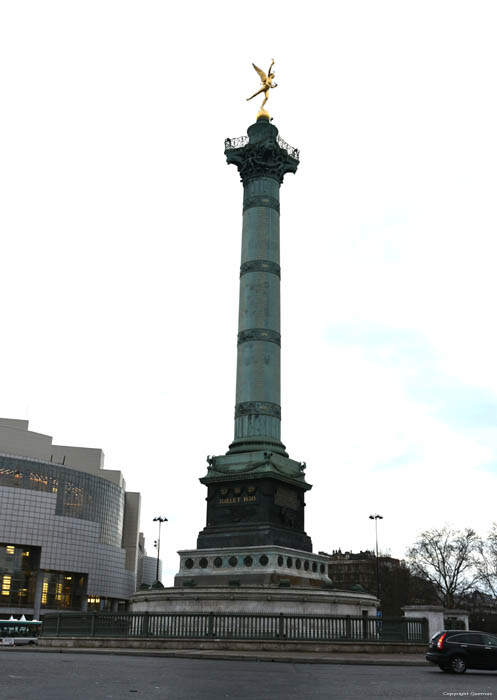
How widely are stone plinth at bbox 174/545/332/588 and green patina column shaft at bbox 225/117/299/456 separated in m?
6.71

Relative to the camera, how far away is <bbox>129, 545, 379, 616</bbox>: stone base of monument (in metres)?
35.6

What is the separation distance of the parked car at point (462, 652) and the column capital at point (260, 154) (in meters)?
37.1

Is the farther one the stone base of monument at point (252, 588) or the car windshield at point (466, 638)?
the stone base of monument at point (252, 588)

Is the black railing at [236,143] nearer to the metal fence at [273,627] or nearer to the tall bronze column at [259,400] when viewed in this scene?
the tall bronze column at [259,400]

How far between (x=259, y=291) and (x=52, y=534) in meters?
62.5

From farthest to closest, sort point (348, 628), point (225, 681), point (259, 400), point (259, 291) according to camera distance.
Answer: point (259, 291) → point (259, 400) → point (348, 628) → point (225, 681)

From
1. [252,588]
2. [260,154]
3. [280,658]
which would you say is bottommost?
[280,658]

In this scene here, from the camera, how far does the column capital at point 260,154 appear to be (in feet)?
170

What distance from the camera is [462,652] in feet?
69.7

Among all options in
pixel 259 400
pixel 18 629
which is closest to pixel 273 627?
pixel 259 400

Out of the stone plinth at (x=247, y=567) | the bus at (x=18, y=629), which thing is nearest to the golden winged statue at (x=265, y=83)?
the stone plinth at (x=247, y=567)

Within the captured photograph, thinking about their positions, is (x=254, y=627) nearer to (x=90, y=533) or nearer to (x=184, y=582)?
(x=184, y=582)

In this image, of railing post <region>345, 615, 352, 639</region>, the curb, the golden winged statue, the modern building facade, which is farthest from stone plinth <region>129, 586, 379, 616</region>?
the modern building facade

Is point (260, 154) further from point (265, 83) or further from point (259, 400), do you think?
point (259, 400)
